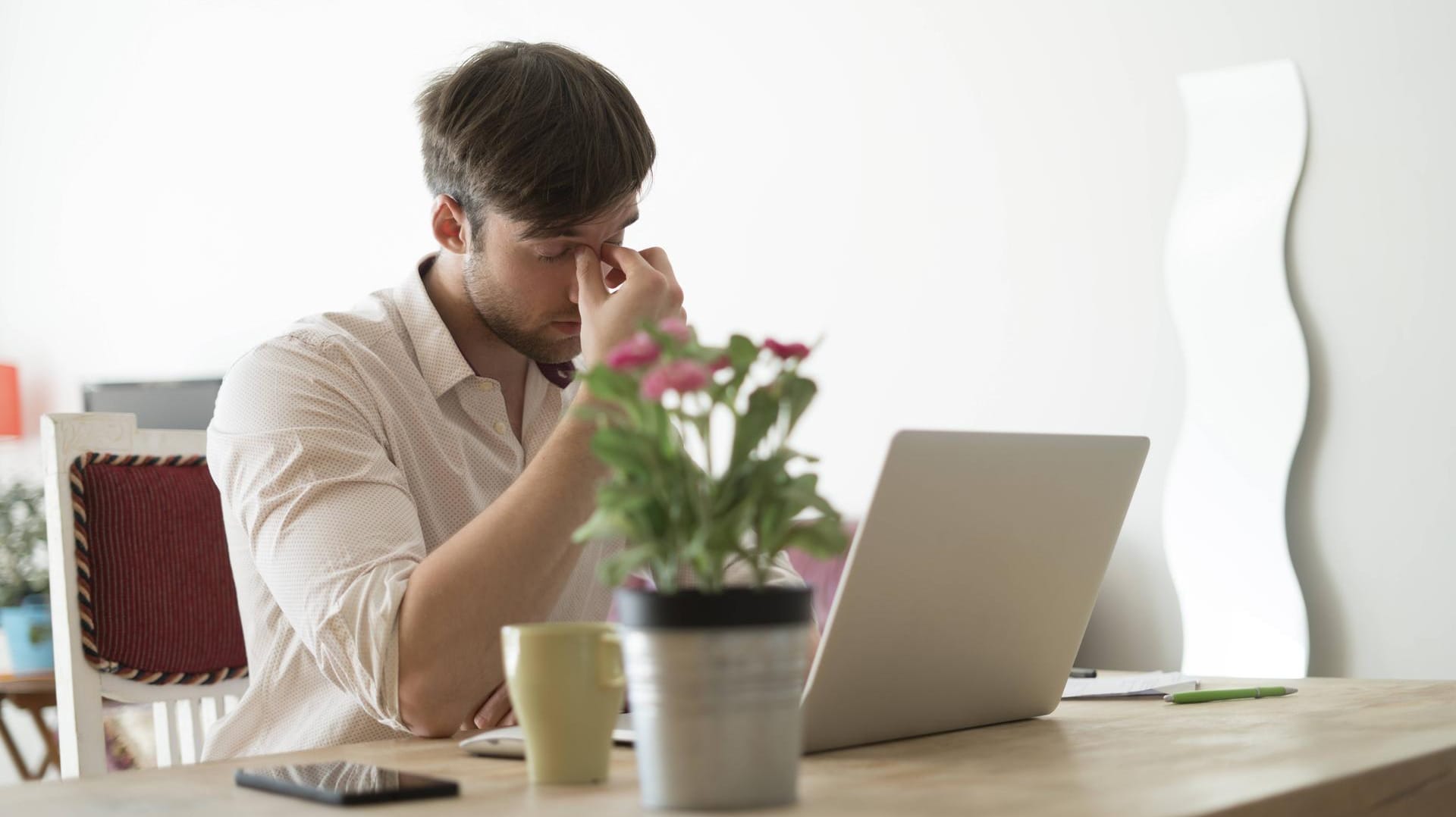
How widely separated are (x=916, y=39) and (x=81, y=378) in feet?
9.43

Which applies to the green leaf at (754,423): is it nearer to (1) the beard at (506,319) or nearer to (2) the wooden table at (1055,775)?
(2) the wooden table at (1055,775)

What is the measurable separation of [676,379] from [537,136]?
2.82 feet

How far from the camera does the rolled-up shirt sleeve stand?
3.46ft

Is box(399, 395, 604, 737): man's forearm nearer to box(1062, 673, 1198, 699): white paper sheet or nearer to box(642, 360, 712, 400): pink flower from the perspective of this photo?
box(1062, 673, 1198, 699): white paper sheet

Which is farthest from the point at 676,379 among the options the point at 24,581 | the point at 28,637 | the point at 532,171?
the point at 24,581

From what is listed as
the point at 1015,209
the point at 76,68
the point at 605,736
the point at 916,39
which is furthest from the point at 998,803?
the point at 76,68

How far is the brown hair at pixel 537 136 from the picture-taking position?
137cm

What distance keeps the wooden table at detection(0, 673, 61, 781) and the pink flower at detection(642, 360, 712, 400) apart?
2870 mm

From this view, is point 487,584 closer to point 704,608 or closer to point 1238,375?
point 704,608

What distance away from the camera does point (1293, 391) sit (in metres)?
2.61

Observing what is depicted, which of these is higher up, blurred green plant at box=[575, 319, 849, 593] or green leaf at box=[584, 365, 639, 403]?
green leaf at box=[584, 365, 639, 403]

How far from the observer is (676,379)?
57cm

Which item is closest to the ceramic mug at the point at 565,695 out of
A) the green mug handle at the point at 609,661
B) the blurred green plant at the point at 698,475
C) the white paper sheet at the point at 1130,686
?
the green mug handle at the point at 609,661

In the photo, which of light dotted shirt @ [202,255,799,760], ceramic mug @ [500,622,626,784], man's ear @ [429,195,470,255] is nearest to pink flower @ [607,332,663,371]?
ceramic mug @ [500,622,626,784]
